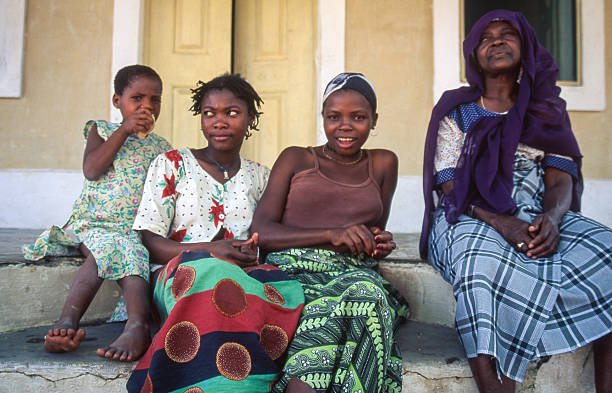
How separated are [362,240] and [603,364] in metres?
1.03

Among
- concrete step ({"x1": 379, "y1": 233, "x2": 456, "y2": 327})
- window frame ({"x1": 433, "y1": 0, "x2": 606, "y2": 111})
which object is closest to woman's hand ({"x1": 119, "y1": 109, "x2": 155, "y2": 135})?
concrete step ({"x1": 379, "y1": 233, "x2": 456, "y2": 327})

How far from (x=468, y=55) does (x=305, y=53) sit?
8.16 feet

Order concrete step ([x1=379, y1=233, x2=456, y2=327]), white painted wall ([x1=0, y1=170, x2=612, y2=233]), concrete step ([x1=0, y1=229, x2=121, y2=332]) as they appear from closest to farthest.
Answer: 1. concrete step ([x1=0, y1=229, x2=121, y2=332])
2. concrete step ([x1=379, y1=233, x2=456, y2=327])
3. white painted wall ([x1=0, y1=170, x2=612, y2=233])

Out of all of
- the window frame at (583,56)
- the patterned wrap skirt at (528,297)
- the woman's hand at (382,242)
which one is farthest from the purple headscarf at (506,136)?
the window frame at (583,56)

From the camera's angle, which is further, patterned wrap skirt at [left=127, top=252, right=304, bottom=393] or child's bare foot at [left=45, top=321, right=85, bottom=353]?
child's bare foot at [left=45, top=321, right=85, bottom=353]

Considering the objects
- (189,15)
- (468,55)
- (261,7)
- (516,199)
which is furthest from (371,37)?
(516,199)

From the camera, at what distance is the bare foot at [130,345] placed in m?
2.15

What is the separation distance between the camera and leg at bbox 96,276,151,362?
2.16m

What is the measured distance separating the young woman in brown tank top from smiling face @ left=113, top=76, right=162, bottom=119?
797 millimetres

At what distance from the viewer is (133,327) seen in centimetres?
228

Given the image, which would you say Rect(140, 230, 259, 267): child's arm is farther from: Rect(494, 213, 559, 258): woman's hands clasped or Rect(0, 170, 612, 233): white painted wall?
A: Rect(0, 170, 612, 233): white painted wall

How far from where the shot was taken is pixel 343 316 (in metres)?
2.03

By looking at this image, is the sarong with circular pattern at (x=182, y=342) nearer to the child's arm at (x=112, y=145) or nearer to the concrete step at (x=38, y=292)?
the concrete step at (x=38, y=292)

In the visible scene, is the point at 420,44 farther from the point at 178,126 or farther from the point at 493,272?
the point at 493,272
